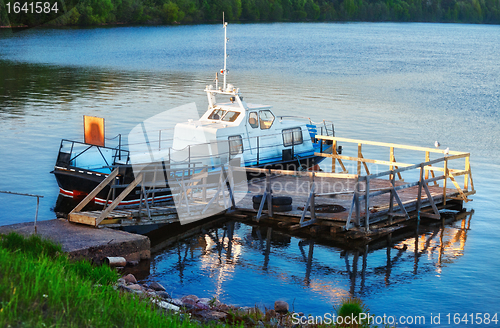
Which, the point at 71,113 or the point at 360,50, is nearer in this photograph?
the point at 71,113

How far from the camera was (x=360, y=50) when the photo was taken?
92875 mm

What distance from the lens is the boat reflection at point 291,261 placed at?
44.9ft

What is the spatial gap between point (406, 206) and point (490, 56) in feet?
248

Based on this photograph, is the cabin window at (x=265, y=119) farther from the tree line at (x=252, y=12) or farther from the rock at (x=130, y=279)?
the tree line at (x=252, y=12)

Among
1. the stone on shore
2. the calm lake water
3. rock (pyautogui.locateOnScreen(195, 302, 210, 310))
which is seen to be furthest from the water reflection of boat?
rock (pyautogui.locateOnScreen(195, 302, 210, 310))

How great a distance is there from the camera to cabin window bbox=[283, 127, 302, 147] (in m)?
23.4

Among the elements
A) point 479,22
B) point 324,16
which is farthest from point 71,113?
point 479,22

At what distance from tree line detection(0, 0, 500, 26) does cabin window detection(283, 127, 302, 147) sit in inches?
3122

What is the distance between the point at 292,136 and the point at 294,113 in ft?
52.9

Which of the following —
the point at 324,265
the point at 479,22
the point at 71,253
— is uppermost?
the point at 479,22

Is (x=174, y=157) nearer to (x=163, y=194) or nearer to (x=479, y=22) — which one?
(x=163, y=194)

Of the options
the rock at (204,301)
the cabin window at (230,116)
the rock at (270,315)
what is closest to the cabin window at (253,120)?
the cabin window at (230,116)

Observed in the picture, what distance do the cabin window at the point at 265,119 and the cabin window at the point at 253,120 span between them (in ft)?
0.71

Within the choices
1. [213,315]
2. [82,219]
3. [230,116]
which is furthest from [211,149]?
[213,315]
